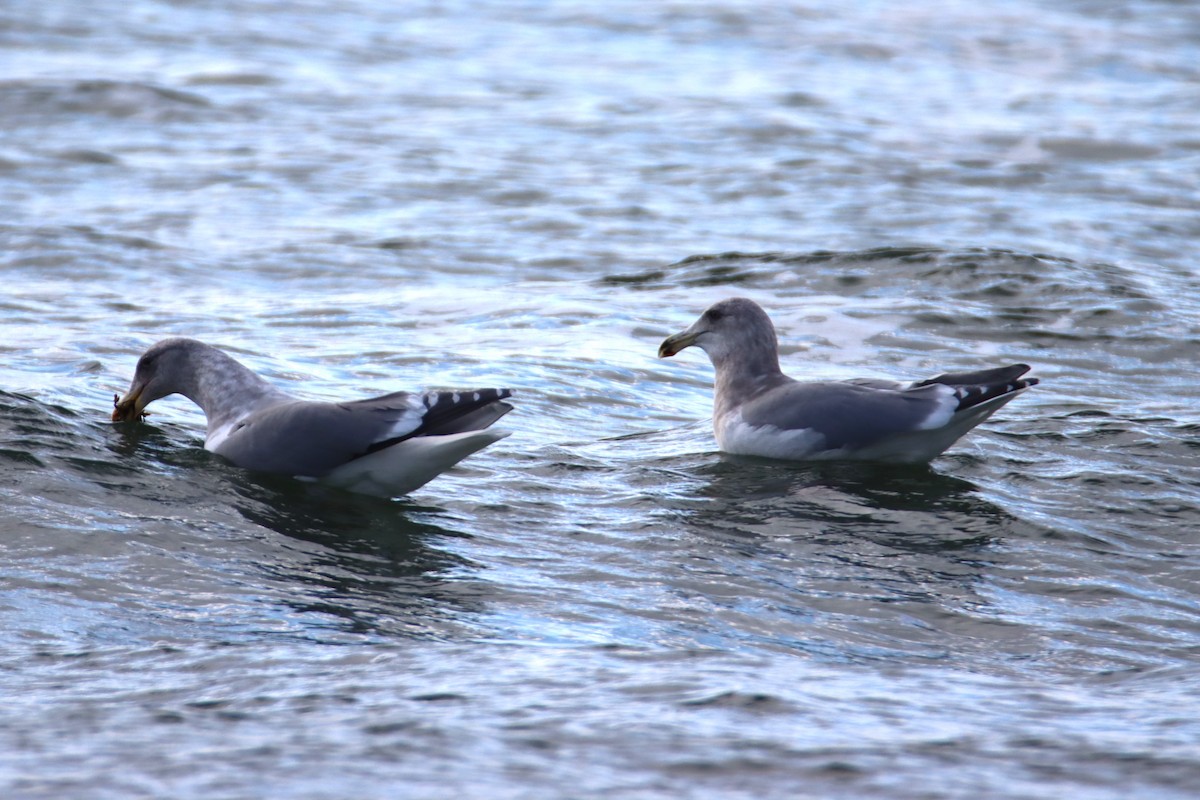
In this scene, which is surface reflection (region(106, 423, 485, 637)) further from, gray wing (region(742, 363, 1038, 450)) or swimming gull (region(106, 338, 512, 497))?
gray wing (region(742, 363, 1038, 450))

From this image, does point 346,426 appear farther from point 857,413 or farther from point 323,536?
point 857,413

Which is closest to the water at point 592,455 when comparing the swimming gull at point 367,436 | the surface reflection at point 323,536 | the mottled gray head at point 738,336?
the surface reflection at point 323,536

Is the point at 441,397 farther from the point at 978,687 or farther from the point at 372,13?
the point at 372,13

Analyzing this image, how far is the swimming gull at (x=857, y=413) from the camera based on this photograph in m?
7.46

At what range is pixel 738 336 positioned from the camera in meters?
8.59

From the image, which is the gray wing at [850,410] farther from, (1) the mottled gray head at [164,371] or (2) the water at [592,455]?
(1) the mottled gray head at [164,371]

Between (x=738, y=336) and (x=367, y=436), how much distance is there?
2500 millimetres

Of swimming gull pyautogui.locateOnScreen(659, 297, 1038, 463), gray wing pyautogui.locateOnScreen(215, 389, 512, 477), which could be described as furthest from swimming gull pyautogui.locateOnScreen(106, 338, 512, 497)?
swimming gull pyautogui.locateOnScreen(659, 297, 1038, 463)

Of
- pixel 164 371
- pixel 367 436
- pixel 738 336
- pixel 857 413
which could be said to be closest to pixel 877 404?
pixel 857 413

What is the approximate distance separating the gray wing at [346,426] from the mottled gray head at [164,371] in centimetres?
83

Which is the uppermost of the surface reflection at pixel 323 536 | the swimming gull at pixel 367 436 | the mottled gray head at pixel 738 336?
the mottled gray head at pixel 738 336

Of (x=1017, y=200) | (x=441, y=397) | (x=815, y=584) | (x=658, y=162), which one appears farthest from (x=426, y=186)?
(x=815, y=584)

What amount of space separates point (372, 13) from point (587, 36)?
13.2ft

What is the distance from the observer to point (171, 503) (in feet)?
22.6
